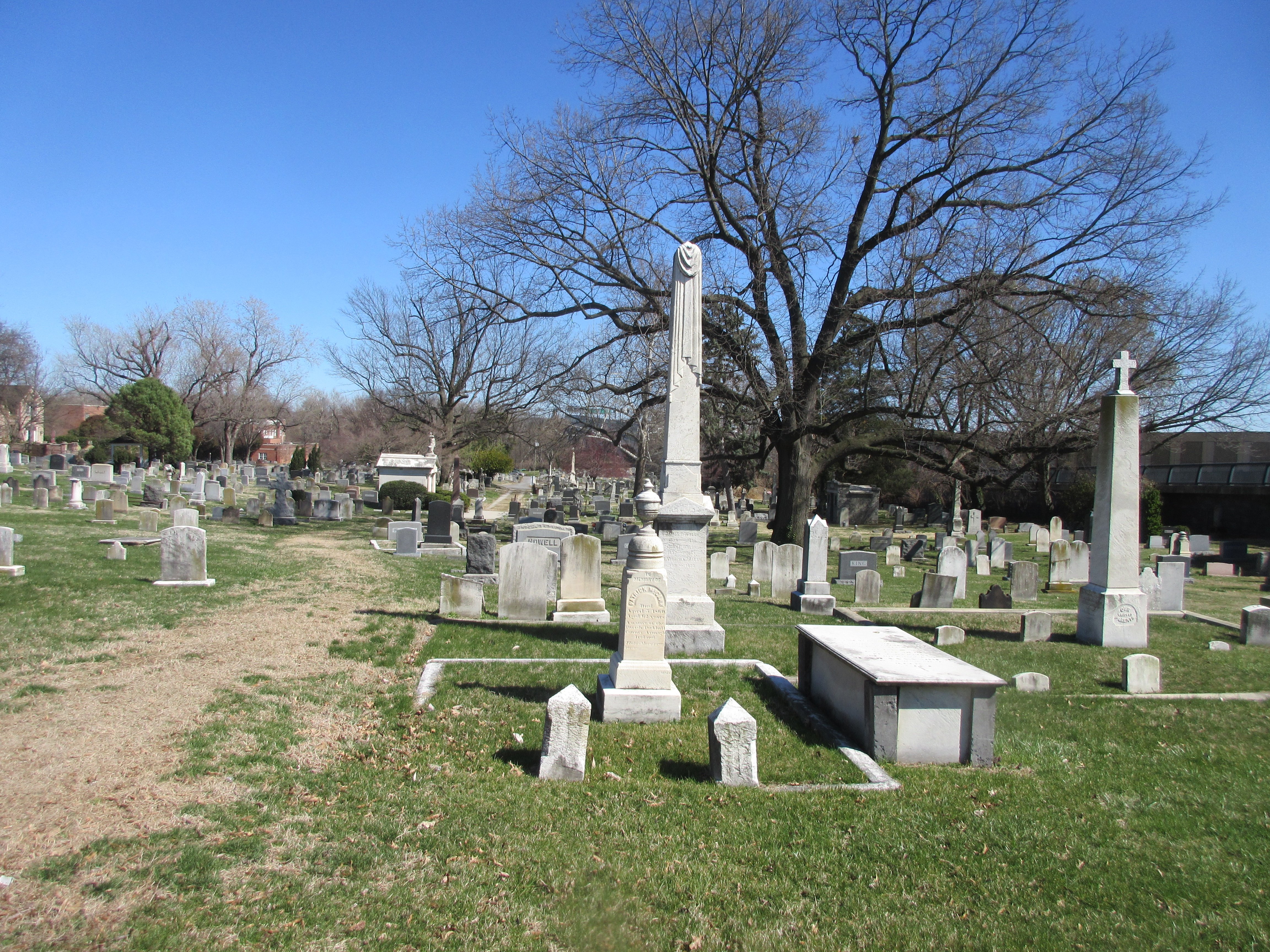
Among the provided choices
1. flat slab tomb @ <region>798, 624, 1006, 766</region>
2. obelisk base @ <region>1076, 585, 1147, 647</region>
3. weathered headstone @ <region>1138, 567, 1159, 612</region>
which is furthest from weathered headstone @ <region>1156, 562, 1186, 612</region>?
flat slab tomb @ <region>798, 624, 1006, 766</region>

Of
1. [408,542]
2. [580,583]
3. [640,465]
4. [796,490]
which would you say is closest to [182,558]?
[580,583]

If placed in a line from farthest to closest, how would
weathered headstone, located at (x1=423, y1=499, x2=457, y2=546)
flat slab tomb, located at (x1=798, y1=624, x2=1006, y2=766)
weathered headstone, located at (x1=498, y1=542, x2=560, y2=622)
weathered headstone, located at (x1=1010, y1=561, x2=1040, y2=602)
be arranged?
weathered headstone, located at (x1=423, y1=499, x2=457, y2=546) → weathered headstone, located at (x1=1010, y1=561, x2=1040, y2=602) → weathered headstone, located at (x1=498, y1=542, x2=560, y2=622) → flat slab tomb, located at (x1=798, y1=624, x2=1006, y2=766)

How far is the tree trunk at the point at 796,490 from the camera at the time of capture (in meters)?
19.4

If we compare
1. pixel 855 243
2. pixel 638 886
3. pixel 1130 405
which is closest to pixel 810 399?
pixel 855 243

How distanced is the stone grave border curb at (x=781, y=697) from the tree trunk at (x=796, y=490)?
1069cm

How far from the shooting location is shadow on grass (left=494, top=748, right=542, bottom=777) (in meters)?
5.54

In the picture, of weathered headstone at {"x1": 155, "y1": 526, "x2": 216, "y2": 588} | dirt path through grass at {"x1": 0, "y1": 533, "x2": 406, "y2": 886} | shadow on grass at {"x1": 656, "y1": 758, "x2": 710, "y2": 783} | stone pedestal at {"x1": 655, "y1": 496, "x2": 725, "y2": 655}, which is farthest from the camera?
weathered headstone at {"x1": 155, "y1": 526, "x2": 216, "y2": 588}

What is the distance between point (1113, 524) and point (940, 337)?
976 centimetres

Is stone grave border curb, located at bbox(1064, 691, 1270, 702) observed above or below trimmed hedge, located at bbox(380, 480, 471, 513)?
below

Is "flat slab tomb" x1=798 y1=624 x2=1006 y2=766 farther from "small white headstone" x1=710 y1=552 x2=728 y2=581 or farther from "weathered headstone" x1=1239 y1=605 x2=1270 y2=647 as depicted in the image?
"small white headstone" x1=710 y1=552 x2=728 y2=581

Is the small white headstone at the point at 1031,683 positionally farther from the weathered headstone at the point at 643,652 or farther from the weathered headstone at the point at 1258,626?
the weathered headstone at the point at 1258,626

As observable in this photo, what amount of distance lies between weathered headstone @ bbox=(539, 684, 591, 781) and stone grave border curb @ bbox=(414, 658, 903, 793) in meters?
1.24

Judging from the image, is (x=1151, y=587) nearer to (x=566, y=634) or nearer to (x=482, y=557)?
(x=566, y=634)

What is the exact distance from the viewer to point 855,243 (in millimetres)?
18656
